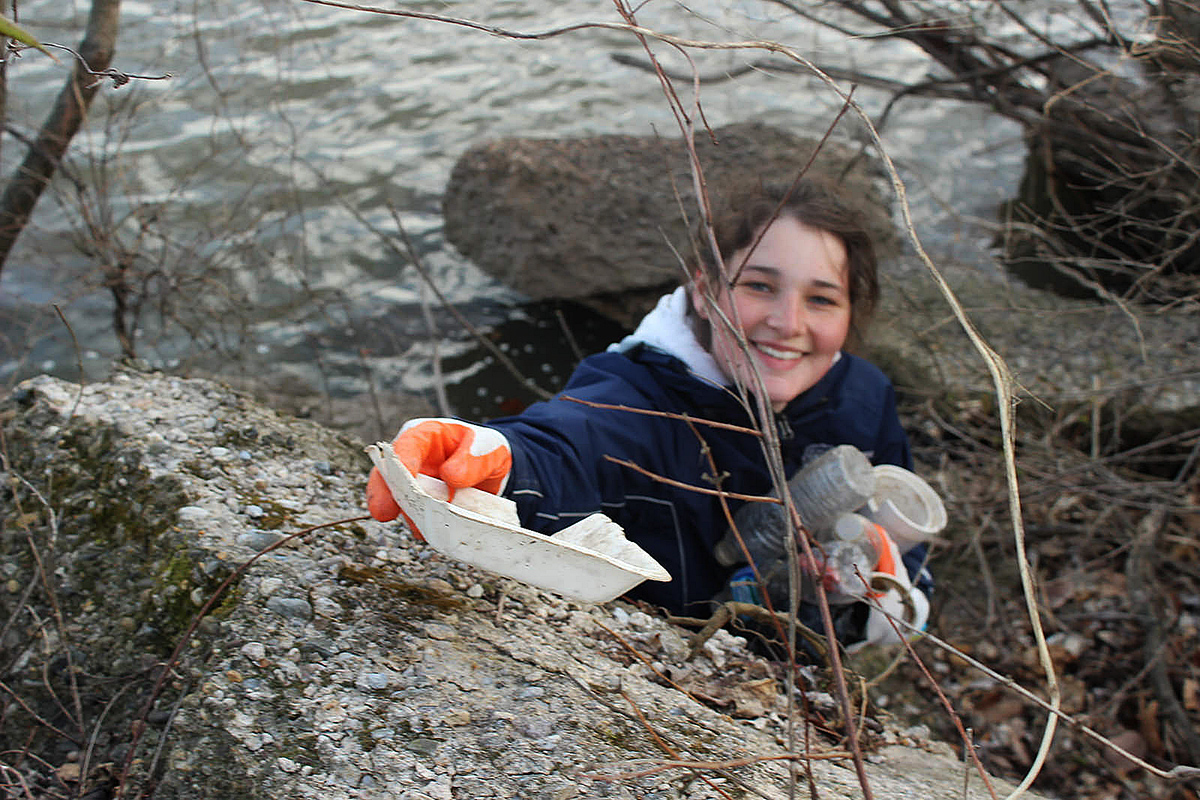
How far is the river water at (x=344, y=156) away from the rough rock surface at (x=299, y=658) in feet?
6.78

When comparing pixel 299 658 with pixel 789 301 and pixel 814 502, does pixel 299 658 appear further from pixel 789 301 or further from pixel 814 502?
pixel 789 301

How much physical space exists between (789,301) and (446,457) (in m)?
1.20

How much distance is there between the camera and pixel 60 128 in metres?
3.73

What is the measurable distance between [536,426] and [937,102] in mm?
7277

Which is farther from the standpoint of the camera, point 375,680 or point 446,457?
point 446,457

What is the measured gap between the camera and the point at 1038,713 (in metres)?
3.55

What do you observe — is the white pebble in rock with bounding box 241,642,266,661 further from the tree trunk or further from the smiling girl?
the tree trunk

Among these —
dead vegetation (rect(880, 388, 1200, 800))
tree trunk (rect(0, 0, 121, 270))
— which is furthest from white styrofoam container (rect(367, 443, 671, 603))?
tree trunk (rect(0, 0, 121, 270))

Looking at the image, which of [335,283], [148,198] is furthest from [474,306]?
[148,198]

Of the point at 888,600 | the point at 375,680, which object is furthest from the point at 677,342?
the point at 375,680

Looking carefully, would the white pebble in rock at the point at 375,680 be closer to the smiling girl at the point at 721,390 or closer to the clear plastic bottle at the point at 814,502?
the smiling girl at the point at 721,390

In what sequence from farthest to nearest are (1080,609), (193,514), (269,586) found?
1. (1080,609)
2. (193,514)
3. (269,586)

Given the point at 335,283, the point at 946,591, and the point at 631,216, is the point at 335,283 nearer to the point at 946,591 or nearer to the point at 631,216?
the point at 631,216

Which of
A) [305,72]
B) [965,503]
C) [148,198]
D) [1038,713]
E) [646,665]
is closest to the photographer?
[646,665]
